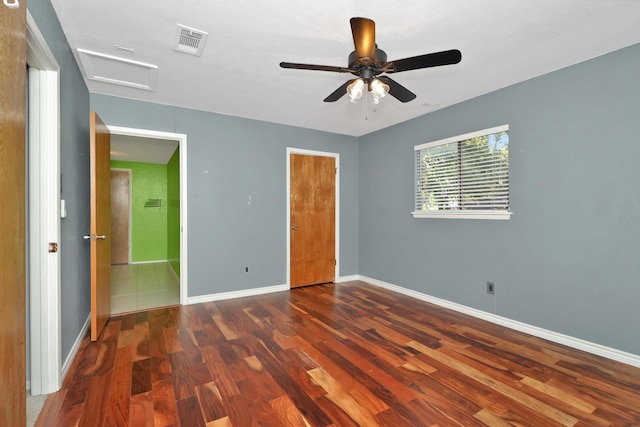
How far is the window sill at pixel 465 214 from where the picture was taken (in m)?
3.12

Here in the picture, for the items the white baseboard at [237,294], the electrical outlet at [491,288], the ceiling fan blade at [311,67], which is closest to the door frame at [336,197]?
the white baseboard at [237,294]

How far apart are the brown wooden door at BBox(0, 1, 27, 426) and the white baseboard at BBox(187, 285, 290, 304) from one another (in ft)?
8.85

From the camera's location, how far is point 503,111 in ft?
10.3

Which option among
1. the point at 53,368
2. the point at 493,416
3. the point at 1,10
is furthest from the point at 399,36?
the point at 53,368

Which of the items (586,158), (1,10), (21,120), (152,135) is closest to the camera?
(1,10)

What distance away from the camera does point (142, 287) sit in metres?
4.74

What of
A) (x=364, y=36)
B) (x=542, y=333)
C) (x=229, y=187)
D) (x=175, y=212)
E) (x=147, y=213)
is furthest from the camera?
(x=147, y=213)

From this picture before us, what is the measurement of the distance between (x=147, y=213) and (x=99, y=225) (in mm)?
5010

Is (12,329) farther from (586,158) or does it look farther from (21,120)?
(586,158)

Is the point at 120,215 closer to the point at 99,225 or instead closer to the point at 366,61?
the point at 99,225

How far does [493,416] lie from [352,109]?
3.30 metres

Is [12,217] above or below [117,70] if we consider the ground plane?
below

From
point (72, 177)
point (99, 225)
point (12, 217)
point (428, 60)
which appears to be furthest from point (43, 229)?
point (428, 60)

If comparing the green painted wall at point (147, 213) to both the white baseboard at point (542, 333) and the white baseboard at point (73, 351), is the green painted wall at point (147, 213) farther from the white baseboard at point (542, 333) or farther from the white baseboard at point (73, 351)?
the white baseboard at point (542, 333)
